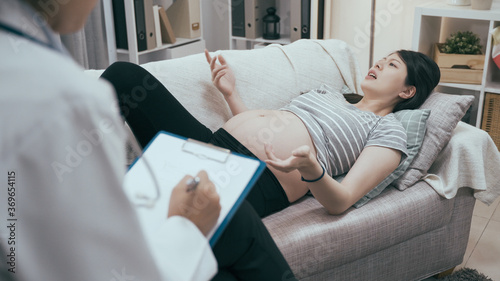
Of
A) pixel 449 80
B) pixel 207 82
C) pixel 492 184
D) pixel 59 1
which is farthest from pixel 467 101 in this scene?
pixel 59 1

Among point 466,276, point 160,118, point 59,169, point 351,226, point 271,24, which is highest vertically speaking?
point 59,169

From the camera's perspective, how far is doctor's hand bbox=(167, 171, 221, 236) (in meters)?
0.76

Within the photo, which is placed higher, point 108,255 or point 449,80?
point 108,255

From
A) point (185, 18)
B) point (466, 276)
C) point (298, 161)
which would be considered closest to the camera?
point (298, 161)

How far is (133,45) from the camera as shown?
297 cm

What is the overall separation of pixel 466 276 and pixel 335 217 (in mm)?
634

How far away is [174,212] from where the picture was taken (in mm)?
757

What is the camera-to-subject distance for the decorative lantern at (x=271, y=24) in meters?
3.34

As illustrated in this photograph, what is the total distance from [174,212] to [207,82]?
108cm

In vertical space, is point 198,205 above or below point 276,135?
above

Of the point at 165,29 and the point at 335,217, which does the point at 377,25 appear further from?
the point at 335,217

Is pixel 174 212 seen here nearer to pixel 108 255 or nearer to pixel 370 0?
pixel 108 255

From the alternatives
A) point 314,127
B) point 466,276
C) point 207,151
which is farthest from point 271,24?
point 207,151

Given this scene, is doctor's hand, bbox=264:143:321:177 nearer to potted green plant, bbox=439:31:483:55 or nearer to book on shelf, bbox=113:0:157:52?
potted green plant, bbox=439:31:483:55
